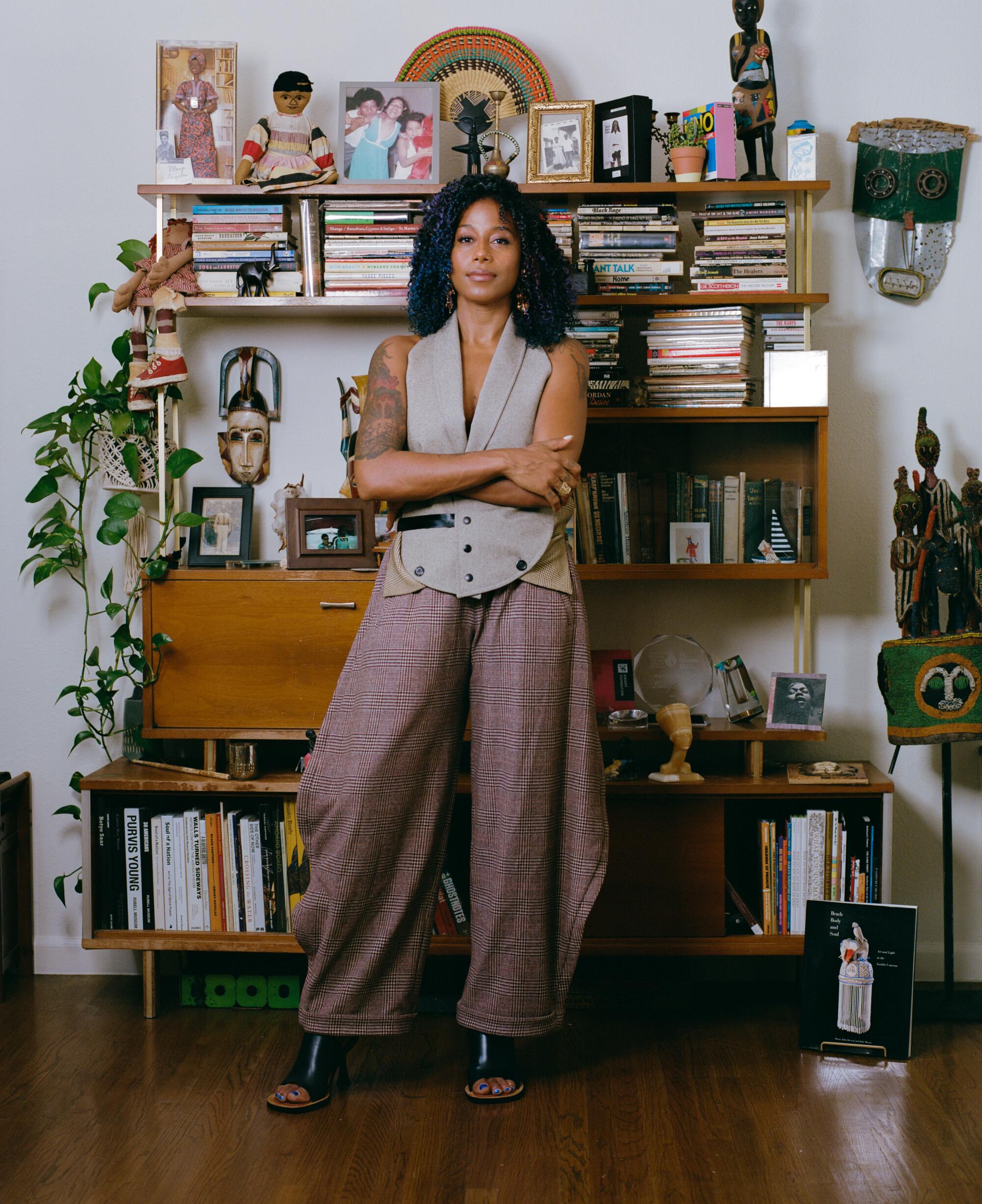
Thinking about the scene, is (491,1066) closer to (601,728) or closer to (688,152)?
(601,728)

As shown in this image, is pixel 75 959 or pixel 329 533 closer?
pixel 329 533

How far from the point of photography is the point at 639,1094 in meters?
2.09

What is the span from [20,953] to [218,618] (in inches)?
43.9

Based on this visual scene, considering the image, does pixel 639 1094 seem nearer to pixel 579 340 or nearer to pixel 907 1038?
pixel 907 1038

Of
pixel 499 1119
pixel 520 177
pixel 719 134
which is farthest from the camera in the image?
pixel 520 177

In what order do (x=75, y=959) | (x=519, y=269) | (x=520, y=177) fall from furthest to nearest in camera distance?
(x=75, y=959) → (x=520, y=177) → (x=519, y=269)

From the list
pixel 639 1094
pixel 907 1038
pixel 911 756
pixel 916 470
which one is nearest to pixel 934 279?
pixel 916 470

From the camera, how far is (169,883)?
98.7 inches

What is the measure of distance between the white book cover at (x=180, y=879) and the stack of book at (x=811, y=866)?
1335mm

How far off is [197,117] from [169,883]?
5.86 feet

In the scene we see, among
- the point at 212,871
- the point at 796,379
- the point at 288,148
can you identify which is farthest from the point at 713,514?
the point at 212,871

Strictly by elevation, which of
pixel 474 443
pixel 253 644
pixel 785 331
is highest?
pixel 785 331

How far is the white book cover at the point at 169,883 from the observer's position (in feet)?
8.21

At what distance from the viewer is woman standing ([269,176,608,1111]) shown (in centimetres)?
196
